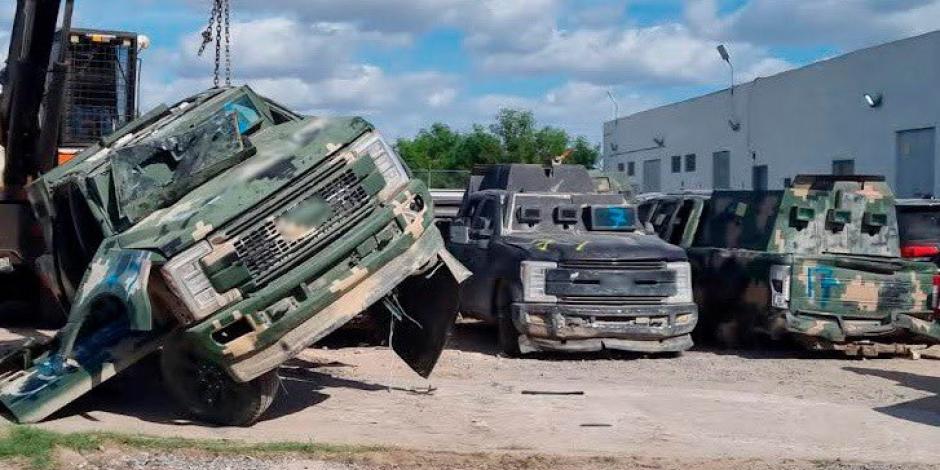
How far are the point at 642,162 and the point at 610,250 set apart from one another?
35.6 meters

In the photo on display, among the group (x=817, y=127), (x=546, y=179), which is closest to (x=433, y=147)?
(x=817, y=127)

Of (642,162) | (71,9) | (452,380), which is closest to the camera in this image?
(452,380)

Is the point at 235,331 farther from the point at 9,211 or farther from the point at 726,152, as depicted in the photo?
the point at 726,152

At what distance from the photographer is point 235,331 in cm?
912

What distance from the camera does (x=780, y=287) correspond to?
47.2 ft

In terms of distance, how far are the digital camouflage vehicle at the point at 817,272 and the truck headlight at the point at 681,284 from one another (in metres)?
0.92

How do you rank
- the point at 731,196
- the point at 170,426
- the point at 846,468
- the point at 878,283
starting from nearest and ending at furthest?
the point at 846,468
the point at 170,426
the point at 878,283
the point at 731,196

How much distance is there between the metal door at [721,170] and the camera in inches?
1591

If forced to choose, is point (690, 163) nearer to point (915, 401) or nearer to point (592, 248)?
point (592, 248)

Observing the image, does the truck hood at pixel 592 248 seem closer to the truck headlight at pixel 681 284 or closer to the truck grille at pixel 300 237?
the truck headlight at pixel 681 284

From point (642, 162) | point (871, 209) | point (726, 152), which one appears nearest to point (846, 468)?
point (871, 209)

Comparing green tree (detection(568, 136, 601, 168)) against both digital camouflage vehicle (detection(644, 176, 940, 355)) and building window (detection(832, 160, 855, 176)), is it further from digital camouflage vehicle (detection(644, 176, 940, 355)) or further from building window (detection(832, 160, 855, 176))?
digital camouflage vehicle (detection(644, 176, 940, 355))

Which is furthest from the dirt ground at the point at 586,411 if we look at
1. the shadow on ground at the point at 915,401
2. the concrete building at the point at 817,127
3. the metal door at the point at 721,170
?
the metal door at the point at 721,170

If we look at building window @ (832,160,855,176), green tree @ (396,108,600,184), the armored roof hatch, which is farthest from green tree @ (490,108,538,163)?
the armored roof hatch
